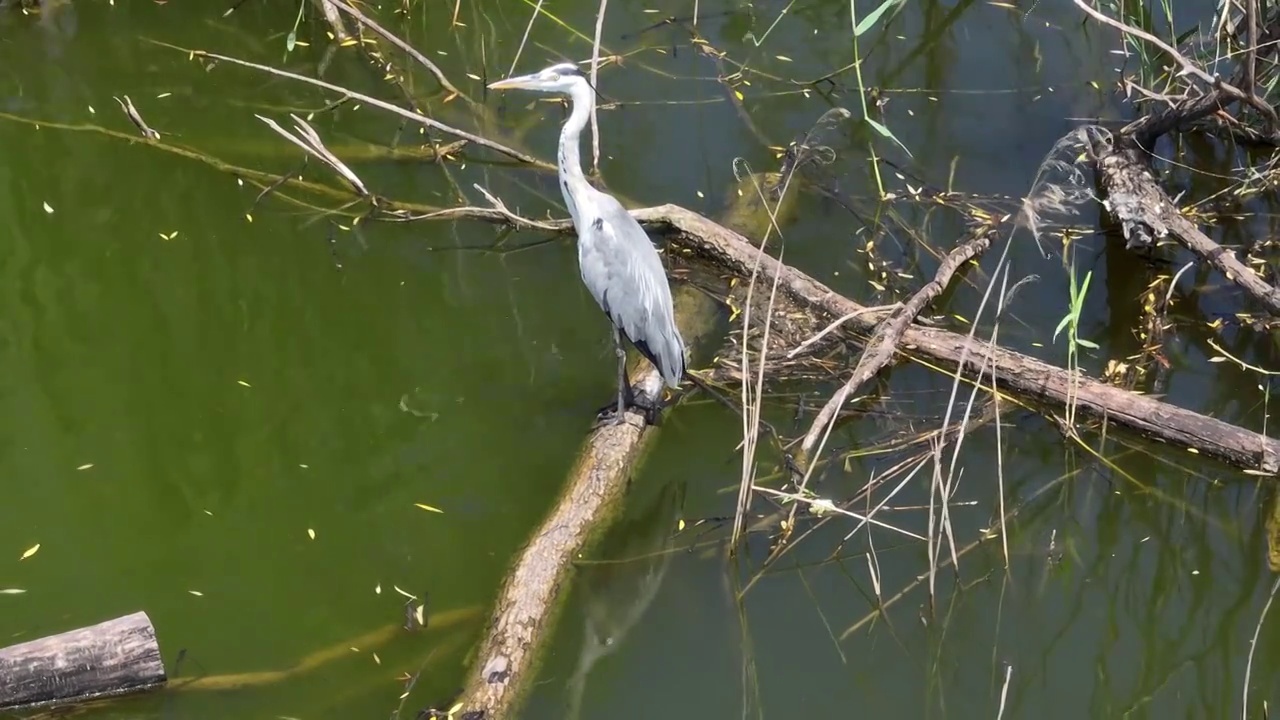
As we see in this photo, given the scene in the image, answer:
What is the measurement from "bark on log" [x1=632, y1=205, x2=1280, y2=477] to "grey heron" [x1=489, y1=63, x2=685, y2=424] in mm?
631

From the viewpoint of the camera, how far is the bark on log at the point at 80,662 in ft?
9.23

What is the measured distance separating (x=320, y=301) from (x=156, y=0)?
2.78 m

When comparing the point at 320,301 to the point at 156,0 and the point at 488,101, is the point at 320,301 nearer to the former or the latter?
the point at 488,101

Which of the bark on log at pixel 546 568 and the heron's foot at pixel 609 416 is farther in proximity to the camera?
the heron's foot at pixel 609 416

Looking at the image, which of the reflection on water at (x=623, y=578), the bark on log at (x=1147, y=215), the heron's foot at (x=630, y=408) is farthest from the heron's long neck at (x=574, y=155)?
the bark on log at (x=1147, y=215)

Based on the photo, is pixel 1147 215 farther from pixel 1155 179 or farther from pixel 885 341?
pixel 885 341

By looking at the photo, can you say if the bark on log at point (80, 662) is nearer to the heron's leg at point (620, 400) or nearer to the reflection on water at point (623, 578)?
the reflection on water at point (623, 578)

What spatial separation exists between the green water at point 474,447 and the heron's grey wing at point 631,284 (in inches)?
14.8

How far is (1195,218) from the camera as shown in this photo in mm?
5094

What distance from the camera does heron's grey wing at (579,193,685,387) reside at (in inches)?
154

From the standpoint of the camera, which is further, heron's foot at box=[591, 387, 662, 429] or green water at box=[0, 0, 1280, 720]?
heron's foot at box=[591, 387, 662, 429]

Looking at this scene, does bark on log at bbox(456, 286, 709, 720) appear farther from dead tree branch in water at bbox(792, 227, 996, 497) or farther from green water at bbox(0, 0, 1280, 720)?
dead tree branch in water at bbox(792, 227, 996, 497)

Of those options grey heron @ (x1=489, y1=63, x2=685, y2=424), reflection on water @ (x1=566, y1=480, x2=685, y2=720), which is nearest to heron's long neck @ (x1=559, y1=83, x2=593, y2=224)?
grey heron @ (x1=489, y1=63, x2=685, y2=424)

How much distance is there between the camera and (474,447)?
13.5 feet
